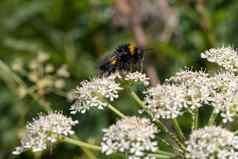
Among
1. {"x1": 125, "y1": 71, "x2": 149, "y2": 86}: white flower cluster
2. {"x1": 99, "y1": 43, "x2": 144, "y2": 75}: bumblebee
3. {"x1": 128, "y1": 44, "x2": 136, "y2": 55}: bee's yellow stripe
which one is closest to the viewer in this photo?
{"x1": 125, "y1": 71, "x2": 149, "y2": 86}: white flower cluster

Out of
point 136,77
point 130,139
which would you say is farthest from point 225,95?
point 130,139

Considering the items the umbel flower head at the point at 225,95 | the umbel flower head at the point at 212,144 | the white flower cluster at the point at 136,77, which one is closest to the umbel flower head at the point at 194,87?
the umbel flower head at the point at 225,95

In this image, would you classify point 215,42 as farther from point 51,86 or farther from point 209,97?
point 209,97

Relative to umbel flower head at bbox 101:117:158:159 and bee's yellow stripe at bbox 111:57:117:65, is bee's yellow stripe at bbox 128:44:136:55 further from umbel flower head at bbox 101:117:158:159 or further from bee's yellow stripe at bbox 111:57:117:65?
umbel flower head at bbox 101:117:158:159

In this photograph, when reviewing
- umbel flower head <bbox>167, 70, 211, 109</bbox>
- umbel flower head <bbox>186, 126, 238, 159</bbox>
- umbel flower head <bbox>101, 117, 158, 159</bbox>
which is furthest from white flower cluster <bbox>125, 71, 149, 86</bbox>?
umbel flower head <bbox>186, 126, 238, 159</bbox>

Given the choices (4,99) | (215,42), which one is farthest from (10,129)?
(215,42)

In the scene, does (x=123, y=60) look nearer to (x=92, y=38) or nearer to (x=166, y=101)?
(x=166, y=101)
